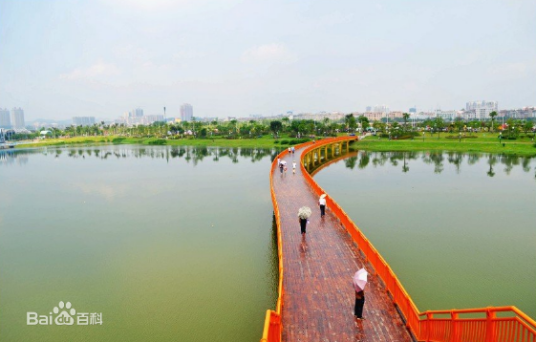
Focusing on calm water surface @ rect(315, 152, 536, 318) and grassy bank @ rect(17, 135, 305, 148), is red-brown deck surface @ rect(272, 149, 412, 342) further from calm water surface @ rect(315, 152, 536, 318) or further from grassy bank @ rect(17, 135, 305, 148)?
grassy bank @ rect(17, 135, 305, 148)

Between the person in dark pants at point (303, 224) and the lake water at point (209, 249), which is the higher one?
the person in dark pants at point (303, 224)

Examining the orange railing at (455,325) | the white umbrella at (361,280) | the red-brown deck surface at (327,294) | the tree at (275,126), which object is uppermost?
the tree at (275,126)

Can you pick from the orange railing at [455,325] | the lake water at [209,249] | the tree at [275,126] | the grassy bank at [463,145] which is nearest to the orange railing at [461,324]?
the orange railing at [455,325]

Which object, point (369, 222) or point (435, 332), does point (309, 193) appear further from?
point (435, 332)

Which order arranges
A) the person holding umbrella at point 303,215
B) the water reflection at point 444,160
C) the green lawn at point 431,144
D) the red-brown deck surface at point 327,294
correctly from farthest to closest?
the green lawn at point 431,144, the water reflection at point 444,160, the person holding umbrella at point 303,215, the red-brown deck surface at point 327,294

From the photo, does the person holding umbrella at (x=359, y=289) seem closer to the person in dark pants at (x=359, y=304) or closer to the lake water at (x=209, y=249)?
the person in dark pants at (x=359, y=304)

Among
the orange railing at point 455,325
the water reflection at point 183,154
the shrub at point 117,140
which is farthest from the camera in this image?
the shrub at point 117,140

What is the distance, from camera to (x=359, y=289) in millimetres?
9156

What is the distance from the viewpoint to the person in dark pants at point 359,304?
9299 millimetres

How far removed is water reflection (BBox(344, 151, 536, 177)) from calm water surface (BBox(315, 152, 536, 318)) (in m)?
1.83

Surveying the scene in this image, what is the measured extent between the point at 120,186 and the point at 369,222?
90.2ft

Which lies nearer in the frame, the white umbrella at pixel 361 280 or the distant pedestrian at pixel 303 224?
the white umbrella at pixel 361 280

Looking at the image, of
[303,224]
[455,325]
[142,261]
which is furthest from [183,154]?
[455,325]

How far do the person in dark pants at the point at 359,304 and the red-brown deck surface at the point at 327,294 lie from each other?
157 mm
